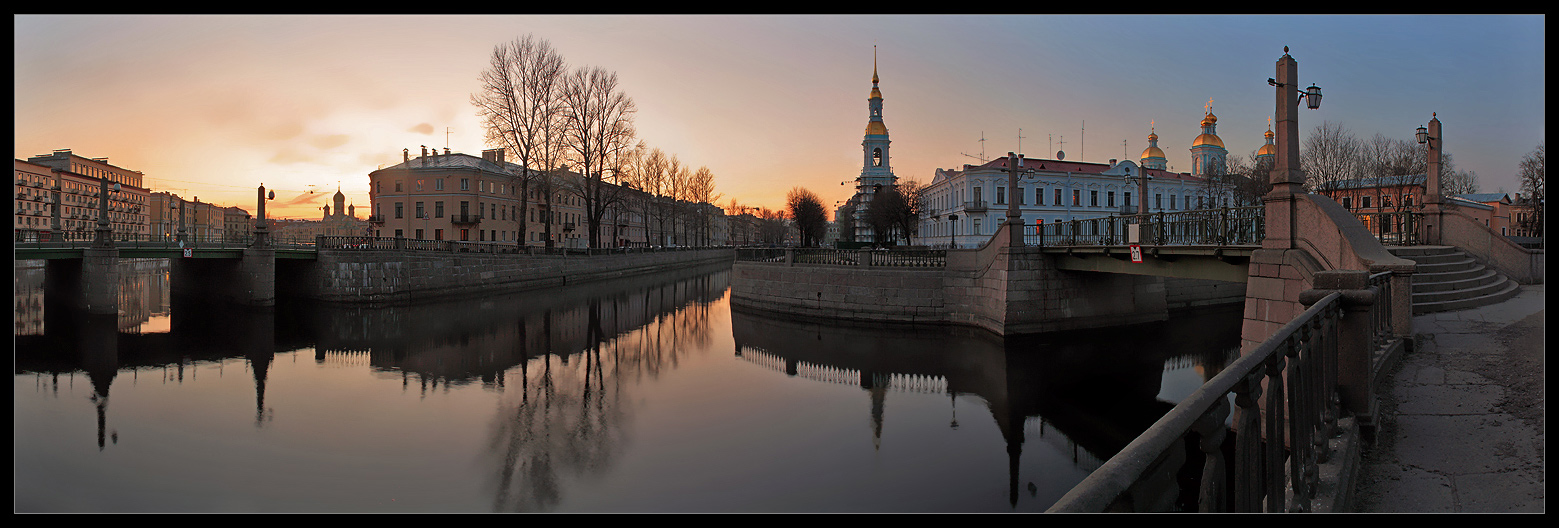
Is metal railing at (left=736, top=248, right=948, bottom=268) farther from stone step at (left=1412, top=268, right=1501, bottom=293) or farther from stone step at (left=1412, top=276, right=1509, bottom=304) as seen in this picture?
stone step at (left=1412, top=276, right=1509, bottom=304)

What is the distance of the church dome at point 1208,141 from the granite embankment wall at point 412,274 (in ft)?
224

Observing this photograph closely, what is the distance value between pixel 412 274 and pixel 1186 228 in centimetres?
3080

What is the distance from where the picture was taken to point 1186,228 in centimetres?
1481

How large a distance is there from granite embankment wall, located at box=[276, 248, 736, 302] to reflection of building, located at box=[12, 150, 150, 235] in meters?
61.4

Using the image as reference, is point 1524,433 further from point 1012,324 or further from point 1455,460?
point 1012,324

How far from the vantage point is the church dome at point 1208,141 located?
7475 cm

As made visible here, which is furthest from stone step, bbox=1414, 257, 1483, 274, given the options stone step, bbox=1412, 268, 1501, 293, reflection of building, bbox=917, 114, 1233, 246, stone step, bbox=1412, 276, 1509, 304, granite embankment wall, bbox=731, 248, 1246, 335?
reflection of building, bbox=917, 114, 1233, 246

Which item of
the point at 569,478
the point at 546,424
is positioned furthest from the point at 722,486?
the point at 546,424

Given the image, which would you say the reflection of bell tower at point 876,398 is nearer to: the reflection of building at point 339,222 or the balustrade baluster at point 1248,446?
the balustrade baluster at point 1248,446

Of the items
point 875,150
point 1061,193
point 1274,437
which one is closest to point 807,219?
point 875,150

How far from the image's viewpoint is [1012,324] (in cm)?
1994

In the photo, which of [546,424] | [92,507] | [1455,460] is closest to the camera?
[1455,460]

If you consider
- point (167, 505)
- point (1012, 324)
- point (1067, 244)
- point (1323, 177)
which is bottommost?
point (167, 505)

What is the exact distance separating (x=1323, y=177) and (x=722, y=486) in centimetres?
4117
